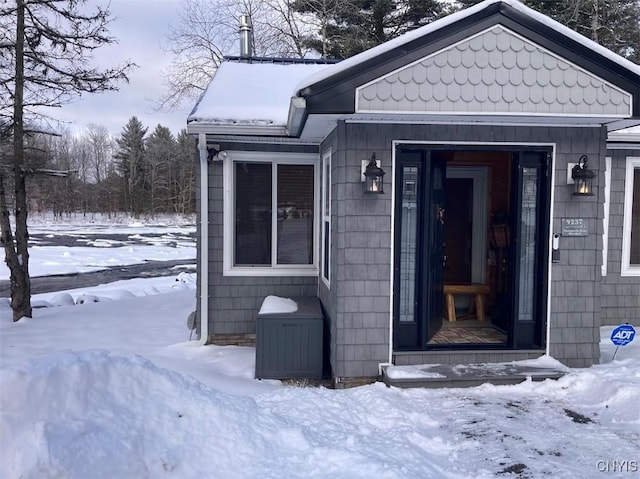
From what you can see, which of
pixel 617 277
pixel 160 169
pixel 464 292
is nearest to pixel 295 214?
pixel 464 292

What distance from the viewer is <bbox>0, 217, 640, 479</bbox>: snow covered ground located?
281cm

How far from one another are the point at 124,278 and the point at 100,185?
Result: 35.7m

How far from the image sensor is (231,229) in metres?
6.31

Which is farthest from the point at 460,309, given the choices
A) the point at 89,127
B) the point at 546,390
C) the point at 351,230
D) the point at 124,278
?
the point at 89,127

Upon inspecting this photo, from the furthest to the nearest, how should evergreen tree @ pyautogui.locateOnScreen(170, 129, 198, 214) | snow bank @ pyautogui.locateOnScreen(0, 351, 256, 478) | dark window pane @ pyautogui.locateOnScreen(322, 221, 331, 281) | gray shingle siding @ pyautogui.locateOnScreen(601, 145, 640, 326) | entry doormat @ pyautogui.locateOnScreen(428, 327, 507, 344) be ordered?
evergreen tree @ pyautogui.locateOnScreen(170, 129, 198, 214), gray shingle siding @ pyautogui.locateOnScreen(601, 145, 640, 326), dark window pane @ pyautogui.locateOnScreen(322, 221, 331, 281), entry doormat @ pyautogui.locateOnScreen(428, 327, 507, 344), snow bank @ pyautogui.locateOnScreen(0, 351, 256, 478)

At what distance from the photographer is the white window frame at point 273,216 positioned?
6.23m

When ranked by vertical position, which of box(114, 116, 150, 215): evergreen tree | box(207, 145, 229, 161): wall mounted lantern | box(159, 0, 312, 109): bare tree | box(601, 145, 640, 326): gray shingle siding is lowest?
box(601, 145, 640, 326): gray shingle siding

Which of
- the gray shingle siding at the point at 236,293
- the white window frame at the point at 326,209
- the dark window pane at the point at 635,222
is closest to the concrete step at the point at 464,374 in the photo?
the white window frame at the point at 326,209

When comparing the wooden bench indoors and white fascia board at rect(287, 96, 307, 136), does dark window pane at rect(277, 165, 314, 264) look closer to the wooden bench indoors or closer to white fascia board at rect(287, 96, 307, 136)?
Result: white fascia board at rect(287, 96, 307, 136)

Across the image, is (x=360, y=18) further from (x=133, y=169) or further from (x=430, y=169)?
(x=133, y=169)

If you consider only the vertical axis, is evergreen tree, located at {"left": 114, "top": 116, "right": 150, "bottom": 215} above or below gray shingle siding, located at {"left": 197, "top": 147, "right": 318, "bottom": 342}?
above

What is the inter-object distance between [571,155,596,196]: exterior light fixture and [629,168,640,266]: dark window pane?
103 inches

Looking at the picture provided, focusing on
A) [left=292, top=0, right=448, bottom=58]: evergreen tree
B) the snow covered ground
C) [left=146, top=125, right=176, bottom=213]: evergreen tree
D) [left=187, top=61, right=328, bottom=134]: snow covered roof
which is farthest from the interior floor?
[left=146, top=125, right=176, bottom=213]: evergreen tree

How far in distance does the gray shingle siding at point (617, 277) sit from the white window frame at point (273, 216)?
4.13 meters
